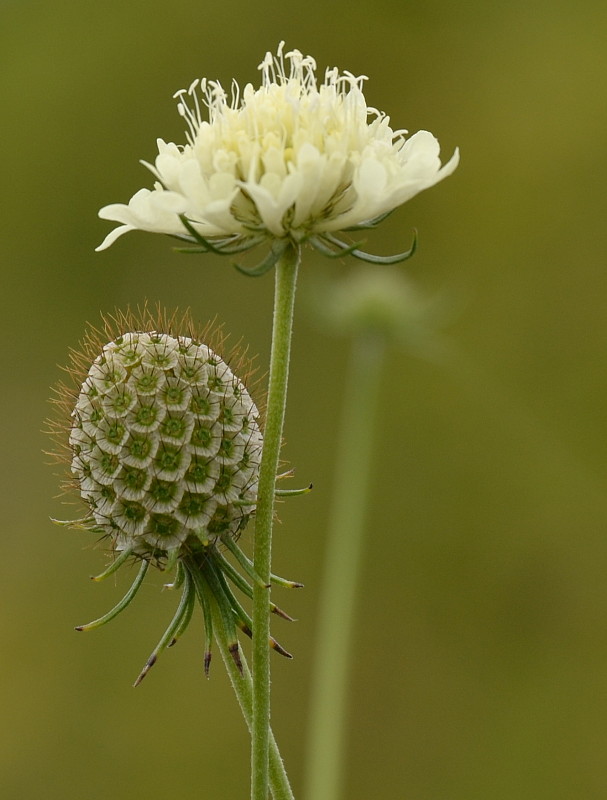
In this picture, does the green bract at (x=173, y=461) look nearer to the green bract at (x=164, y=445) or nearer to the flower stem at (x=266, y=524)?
the green bract at (x=164, y=445)

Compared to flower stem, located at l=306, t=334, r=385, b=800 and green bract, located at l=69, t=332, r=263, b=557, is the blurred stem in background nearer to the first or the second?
flower stem, located at l=306, t=334, r=385, b=800

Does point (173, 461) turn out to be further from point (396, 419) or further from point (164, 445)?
point (396, 419)

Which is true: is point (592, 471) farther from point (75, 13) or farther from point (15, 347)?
point (75, 13)

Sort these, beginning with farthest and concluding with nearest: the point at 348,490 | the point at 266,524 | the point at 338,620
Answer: the point at 348,490 < the point at 338,620 < the point at 266,524

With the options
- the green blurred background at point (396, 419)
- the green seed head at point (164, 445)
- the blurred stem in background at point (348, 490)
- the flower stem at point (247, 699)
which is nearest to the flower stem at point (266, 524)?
the flower stem at point (247, 699)

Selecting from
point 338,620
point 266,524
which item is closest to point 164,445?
point 266,524

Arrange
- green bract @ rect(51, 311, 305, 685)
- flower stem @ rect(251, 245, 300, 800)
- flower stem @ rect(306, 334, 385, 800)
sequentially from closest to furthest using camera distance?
flower stem @ rect(251, 245, 300, 800) → green bract @ rect(51, 311, 305, 685) → flower stem @ rect(306, 334, 385, 800)

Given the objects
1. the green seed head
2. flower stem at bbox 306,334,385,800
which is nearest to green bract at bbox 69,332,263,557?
the green seed head
